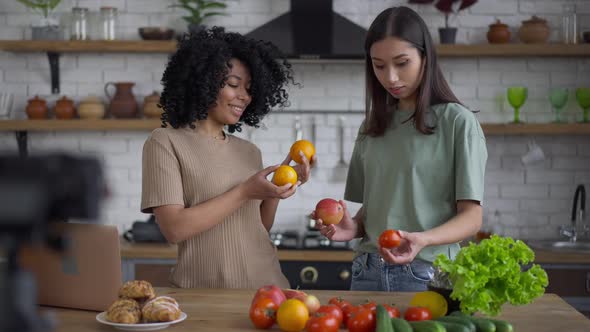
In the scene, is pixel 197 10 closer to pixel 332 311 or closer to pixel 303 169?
pixel 303 169

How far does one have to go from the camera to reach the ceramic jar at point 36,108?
14.9 ft

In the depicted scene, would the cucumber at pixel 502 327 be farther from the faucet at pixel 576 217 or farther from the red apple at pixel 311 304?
the faucet at pixel 576 217

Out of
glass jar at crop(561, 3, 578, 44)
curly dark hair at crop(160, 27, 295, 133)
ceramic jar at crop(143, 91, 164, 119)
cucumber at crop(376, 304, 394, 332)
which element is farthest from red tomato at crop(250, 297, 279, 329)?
glass jar at crop(561, 3, 578, 44)

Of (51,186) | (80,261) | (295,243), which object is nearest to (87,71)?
(295,243)

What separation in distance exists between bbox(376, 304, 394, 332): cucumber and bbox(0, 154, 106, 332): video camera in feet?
3.62

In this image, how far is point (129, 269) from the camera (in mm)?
4066

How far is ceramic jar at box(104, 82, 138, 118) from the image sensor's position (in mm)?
4531

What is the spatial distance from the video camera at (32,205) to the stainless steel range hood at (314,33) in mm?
3590

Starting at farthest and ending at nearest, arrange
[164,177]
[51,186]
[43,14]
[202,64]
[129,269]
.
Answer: [43,14] → [129,269] → [202,64] → [164,177] → [51,186]

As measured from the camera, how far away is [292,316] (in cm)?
180

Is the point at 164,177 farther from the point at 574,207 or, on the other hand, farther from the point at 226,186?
the point at 574,207

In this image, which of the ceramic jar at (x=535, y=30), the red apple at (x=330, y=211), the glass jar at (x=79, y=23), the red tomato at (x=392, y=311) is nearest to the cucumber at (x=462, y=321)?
the red tomato at (x=392, y=311)

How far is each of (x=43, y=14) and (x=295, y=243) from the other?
214cm

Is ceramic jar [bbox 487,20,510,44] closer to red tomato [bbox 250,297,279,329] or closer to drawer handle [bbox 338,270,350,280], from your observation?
drawer handle [bbox 338,270,350,280]
